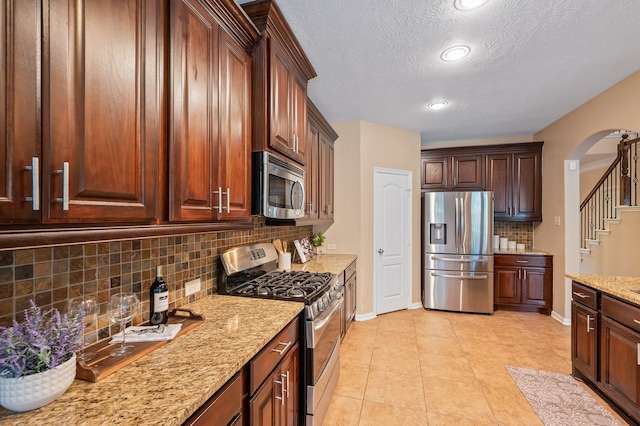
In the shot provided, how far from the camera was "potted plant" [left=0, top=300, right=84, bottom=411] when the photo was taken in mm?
729

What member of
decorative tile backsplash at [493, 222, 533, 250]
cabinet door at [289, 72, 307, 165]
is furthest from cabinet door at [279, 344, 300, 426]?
decorative tile backsplash at [493, 222, 533, 250]

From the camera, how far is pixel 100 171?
2.75ft

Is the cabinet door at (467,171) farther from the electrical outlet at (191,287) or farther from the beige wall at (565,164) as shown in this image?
the electrical outlet at (191,287)

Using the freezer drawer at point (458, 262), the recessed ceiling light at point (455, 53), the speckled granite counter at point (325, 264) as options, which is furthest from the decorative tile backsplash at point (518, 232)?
the recessed ceiling light at point (455, 53)

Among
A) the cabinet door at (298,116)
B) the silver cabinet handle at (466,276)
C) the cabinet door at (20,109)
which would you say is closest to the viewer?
the cabinet door at (20,109)

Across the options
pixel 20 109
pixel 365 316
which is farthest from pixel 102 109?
pixel 365 316

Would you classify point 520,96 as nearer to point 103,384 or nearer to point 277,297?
point 277,297

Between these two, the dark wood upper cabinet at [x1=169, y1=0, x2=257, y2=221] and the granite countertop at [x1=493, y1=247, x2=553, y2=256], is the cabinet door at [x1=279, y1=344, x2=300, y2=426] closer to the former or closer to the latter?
the dark wood upper cabinet at [x1=169, y1=0, x2=257, y2=221]

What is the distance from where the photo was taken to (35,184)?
2.21 ft

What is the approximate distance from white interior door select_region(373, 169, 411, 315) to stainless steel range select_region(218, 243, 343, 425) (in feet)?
5.51

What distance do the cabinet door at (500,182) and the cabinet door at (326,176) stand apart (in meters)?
2.62

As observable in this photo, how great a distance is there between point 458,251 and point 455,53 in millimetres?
2810

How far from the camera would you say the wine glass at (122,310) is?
1.06 meters

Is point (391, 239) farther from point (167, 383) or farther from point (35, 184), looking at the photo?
point (35, 184)
